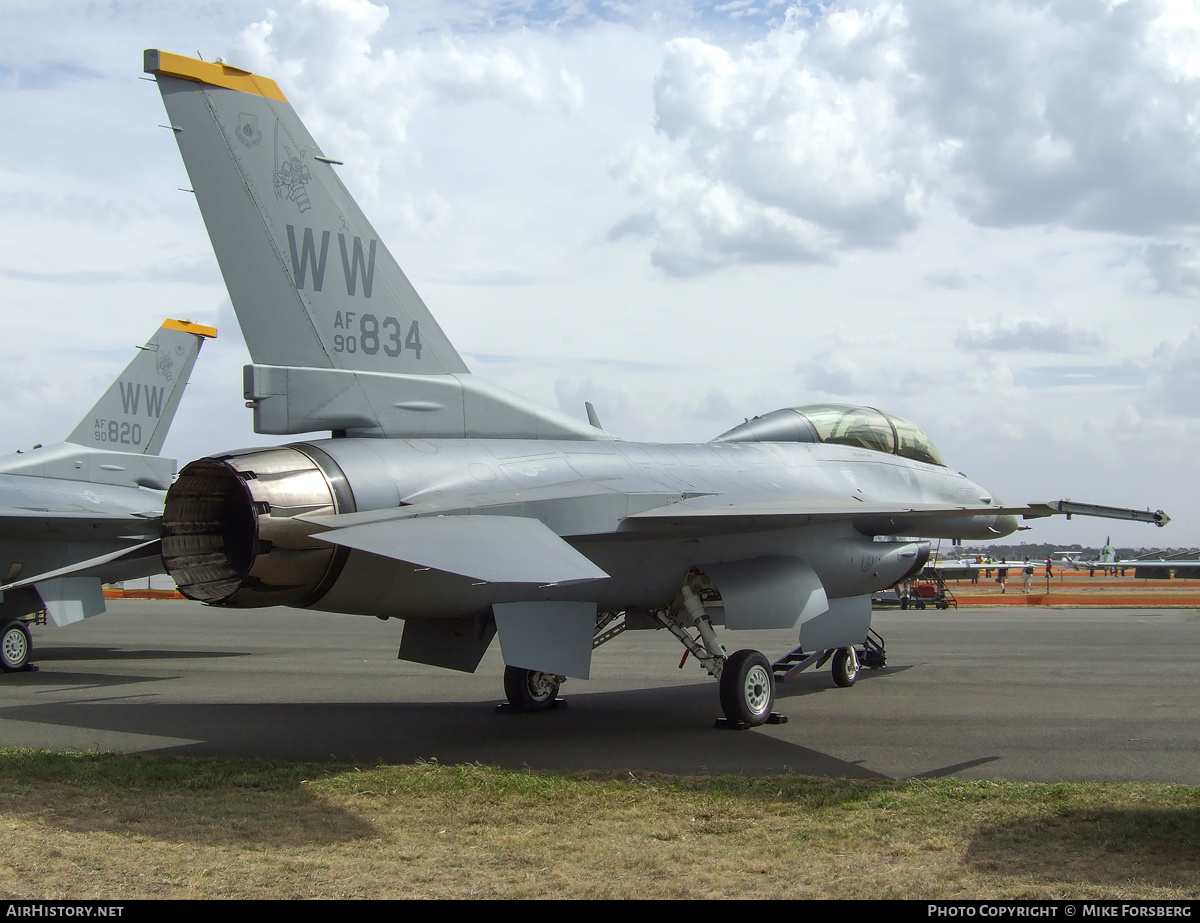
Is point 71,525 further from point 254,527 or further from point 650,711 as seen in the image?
point 254,527

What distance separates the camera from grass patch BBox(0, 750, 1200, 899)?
4816 mm

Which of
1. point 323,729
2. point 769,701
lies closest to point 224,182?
point 323,729

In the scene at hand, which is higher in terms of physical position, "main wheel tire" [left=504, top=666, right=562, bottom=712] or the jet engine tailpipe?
the jet engine tailpipe

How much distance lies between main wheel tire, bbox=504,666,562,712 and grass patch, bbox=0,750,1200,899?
3115mm

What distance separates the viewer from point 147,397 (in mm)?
18734

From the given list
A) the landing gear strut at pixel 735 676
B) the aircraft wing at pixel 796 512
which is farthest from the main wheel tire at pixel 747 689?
the aircraft wing at pixel 796 512

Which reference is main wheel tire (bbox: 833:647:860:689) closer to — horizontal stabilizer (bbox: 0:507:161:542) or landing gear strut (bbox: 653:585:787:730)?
landing gear strut (bbox: 653:585:787:730)

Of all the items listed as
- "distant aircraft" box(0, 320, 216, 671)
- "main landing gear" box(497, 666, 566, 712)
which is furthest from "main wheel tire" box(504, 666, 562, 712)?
"distant aircraft" box(0, 320, 216, 671)

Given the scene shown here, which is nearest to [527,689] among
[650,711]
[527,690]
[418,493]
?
[527,690]

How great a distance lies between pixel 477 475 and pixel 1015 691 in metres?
7.36

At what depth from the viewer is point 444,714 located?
10914 millimetres

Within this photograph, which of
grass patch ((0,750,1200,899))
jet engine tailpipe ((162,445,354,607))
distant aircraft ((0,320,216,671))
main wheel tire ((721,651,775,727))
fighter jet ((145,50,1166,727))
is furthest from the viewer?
distant aircraft ((0,320,216,671))

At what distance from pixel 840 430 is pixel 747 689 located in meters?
3.66

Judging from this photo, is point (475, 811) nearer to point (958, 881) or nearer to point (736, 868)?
point (736, 868)
